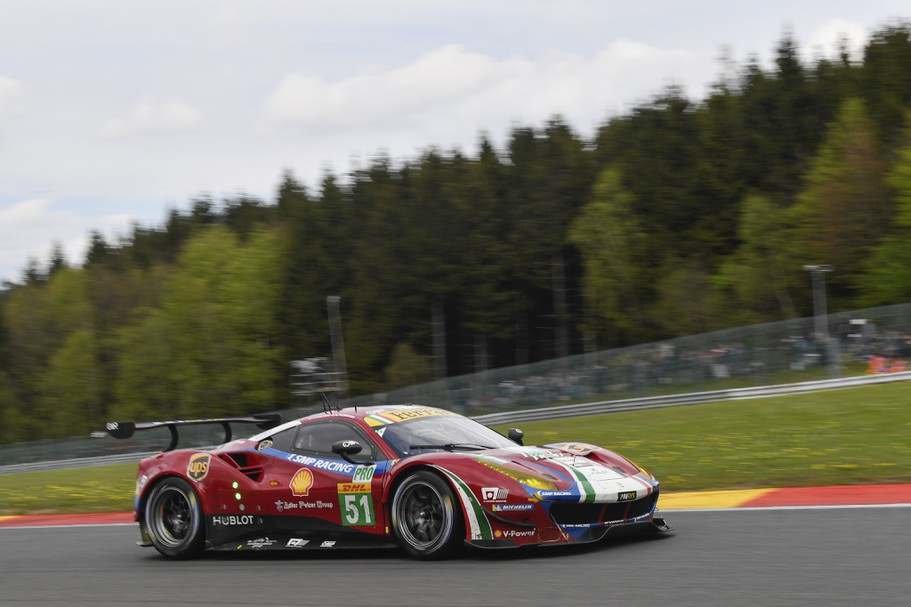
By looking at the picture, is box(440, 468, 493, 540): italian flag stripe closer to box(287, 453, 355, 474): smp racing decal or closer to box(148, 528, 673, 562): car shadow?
box(148, 528, 673, 562): car shadow

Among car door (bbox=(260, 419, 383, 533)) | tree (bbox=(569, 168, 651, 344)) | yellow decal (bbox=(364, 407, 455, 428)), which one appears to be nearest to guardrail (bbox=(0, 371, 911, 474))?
yellow decal (bbox=(364, 407, 455, 428))

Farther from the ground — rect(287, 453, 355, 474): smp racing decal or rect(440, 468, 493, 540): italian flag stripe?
rect(287, 453, 355, 474): smp racing decal

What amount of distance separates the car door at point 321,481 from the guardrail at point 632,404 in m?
18.3

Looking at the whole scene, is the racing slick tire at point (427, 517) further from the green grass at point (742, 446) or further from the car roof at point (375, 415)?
the green grass at point (742, 446)

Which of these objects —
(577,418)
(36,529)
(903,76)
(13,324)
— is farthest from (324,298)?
(36,529)

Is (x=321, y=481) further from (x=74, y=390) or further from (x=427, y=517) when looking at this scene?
(x=74, y=390)

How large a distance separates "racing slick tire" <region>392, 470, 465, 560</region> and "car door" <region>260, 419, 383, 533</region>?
0.23 meters

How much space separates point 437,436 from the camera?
375 inches

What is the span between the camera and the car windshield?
9.29 m

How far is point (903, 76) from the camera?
68.1m

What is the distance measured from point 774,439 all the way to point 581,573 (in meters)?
9.41

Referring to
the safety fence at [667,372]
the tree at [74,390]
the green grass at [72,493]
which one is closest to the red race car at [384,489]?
the green grass at [72,493]

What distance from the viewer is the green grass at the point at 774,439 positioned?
13156 millimetres

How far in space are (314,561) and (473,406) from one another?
958 inches
